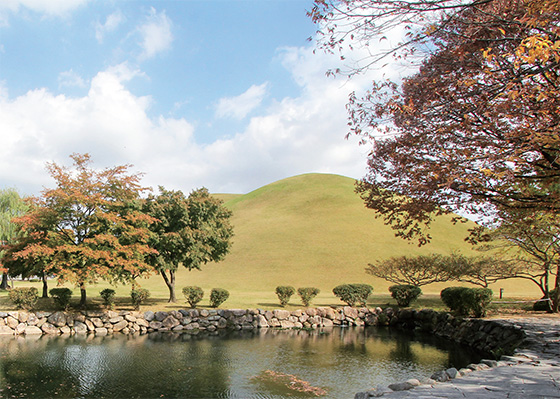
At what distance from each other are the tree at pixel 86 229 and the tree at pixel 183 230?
3.21 m

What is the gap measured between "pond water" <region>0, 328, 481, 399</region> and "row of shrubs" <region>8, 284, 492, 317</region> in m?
2.75

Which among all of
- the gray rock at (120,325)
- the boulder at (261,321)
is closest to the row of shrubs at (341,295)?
the gray rock at (120,325)

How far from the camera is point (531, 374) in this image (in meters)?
7.63

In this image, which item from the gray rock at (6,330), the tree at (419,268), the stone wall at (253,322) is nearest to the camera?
the stone wall at (253,322)

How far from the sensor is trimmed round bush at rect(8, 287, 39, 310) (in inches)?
709

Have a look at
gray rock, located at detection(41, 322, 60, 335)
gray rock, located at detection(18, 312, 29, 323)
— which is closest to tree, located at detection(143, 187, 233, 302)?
gray rock, located at detection(41, 322, 60, 335)

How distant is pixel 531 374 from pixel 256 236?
161ft

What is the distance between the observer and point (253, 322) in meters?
19.4

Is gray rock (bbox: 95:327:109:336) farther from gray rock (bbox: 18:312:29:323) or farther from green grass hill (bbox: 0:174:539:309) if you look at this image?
green grass hill (bbox: 0:174:539:309)

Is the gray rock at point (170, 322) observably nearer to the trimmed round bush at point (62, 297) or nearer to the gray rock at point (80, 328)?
the gray rock at point (80, 328)

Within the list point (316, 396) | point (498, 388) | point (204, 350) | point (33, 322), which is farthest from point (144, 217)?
point (498, 388)

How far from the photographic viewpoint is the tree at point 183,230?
22625 mm

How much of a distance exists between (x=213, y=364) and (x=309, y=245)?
3901 centimetres

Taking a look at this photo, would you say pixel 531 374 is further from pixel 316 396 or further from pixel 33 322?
pixel 33 322
